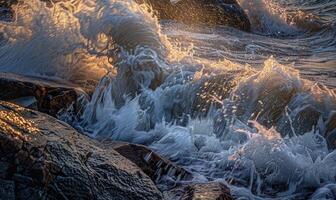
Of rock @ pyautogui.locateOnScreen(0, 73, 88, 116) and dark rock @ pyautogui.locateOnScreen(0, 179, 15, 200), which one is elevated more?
dark rock @ pyautogui.locateOnScreen(0, 179, 15, 200)

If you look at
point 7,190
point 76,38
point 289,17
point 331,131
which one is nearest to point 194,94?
point 331,131

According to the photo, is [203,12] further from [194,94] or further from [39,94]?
[39,94]

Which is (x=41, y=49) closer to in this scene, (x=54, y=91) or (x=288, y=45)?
(x=54, y=91)

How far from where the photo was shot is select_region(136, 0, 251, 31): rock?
1144cm

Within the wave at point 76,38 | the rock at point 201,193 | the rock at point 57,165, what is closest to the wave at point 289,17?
the wave at point 76,38

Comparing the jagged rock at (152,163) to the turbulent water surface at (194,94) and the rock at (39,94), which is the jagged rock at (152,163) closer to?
the turbulent water surface at (194,94)

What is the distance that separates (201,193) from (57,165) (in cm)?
100

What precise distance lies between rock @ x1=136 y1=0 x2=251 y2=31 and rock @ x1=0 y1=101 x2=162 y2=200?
26.6ft

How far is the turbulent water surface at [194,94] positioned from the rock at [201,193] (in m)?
0.49

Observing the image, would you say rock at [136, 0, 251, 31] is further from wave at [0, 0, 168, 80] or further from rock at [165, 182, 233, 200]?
rock at [165, 182, 233, 200]

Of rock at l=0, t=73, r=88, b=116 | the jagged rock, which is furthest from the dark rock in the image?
rock at l=0, t=73, r=88, b=116

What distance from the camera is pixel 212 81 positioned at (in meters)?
5.88

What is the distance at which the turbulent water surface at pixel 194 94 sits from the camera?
4.54 meters

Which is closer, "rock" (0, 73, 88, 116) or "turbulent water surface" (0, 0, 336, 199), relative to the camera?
"turbulent water surface" (0, 0, 336, 199)
